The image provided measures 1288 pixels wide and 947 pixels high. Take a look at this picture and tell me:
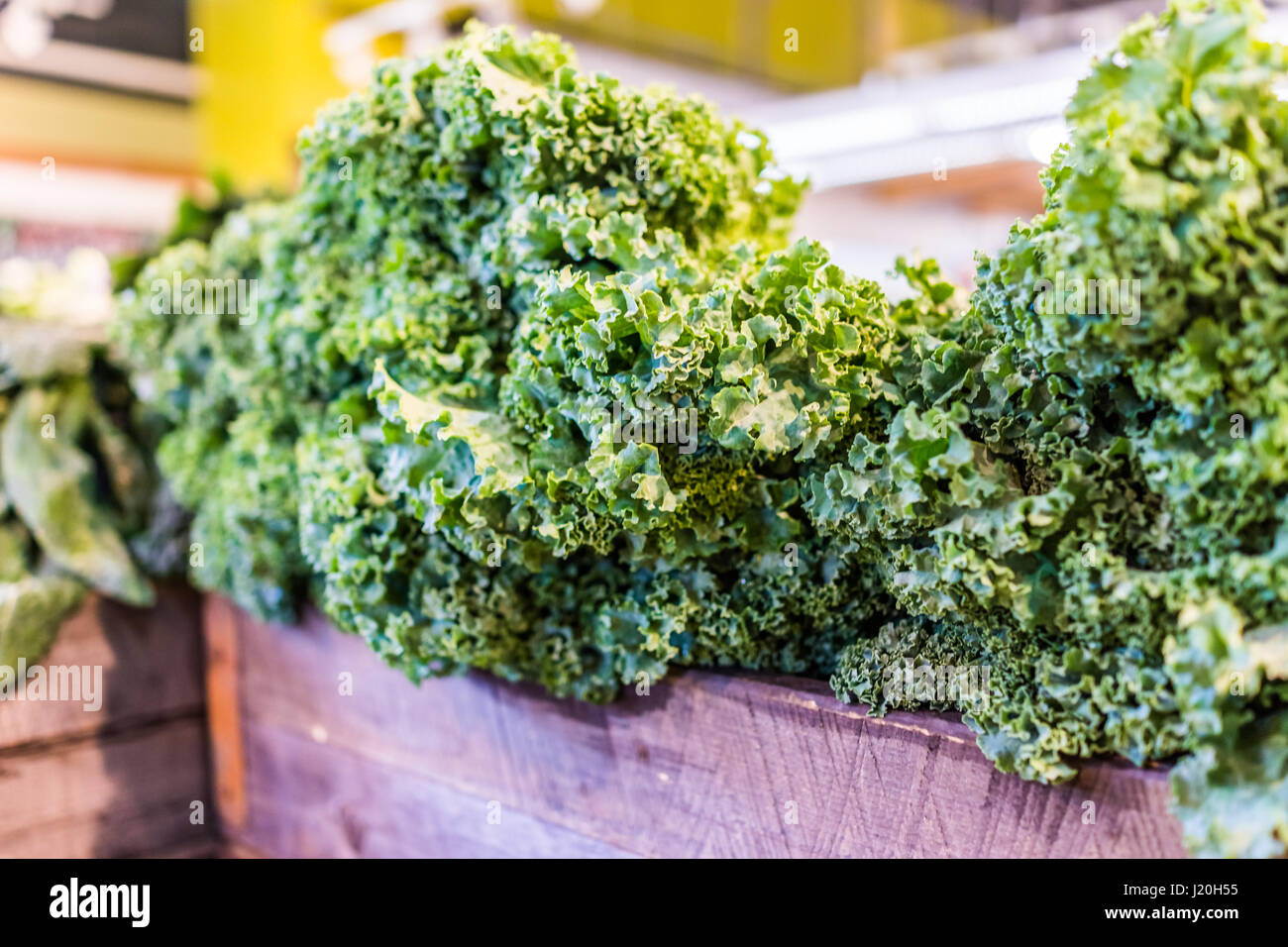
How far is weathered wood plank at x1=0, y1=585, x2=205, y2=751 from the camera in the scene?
212cm

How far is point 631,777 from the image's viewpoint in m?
1.54

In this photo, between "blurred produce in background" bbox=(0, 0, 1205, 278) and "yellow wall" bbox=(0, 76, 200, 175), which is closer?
"blurred produce in background" bbox=(0, 0, 1205, 278)

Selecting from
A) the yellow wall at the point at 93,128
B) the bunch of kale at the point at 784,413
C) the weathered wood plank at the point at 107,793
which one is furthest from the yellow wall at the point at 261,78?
the bunch of kale at the point at 784,413

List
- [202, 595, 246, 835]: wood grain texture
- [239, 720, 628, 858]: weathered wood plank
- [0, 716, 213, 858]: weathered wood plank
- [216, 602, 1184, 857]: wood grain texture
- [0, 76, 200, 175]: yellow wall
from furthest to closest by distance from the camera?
[0, 76, 200, 175]: yellow wall < [202, 595, 246, 835]: wood grain texture < [0, 716, 213, 858]: weathered wood plank < [239, 720, 628, 858]: weathered wood plank < [216, 602, 1184, 857]: wood grain texture

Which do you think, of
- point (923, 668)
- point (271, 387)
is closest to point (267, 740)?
point (271, 387)

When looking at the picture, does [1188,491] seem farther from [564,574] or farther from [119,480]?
[119,480]

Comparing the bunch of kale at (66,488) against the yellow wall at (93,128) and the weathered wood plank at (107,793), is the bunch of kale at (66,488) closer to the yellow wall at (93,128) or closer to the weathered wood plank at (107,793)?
the weathered wood plank at (107,793)

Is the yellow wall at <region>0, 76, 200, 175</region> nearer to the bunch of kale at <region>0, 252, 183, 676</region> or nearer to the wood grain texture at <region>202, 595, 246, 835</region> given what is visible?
the bunch of kale at <region>0, 252, 183, 676</region>

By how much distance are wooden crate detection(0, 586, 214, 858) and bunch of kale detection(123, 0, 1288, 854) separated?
0.65 meters

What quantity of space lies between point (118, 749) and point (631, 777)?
1.32m

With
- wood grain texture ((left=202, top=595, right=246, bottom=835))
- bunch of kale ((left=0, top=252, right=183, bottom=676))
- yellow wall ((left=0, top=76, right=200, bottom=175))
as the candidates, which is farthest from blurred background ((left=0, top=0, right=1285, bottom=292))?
wood grain texture ((left=202, top=595, right=246, bottom=835))

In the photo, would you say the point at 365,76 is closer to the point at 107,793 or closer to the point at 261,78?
the point at 261,78

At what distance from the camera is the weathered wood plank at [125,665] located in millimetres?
2119

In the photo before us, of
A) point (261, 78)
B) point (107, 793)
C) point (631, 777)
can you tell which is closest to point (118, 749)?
point (107, 793)
